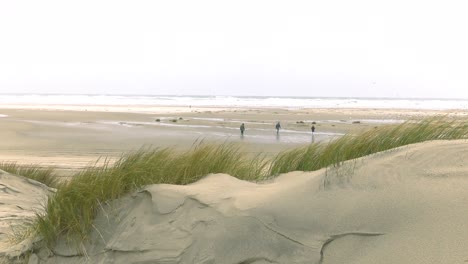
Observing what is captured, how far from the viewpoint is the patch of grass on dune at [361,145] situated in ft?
13.7

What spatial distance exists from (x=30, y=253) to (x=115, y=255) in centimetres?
82

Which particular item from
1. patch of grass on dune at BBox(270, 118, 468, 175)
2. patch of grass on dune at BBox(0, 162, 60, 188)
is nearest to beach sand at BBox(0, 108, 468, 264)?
patch of grass on dune at BBox(270, 118, 468, 175)

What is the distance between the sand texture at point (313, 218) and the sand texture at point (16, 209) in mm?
368

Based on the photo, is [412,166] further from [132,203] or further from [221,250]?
[132,203]

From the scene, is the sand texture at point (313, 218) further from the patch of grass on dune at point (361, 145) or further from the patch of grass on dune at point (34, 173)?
the patch of grass on dune at point (34, 173)

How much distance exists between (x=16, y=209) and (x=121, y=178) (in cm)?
268

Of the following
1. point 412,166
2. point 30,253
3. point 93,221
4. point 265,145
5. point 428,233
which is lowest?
point 265,145

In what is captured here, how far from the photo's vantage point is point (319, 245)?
2686 millimetres

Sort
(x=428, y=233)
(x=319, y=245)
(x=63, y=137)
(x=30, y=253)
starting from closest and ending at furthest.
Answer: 1. (x=428, y=233)
2. (x=319, y=245)
3. (x=30, y=253)
4. (x=63, y=137)

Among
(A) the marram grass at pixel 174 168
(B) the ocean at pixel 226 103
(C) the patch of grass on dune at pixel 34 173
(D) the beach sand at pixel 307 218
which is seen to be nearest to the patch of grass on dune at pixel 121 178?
(A) the marram grass at pixel 174 168

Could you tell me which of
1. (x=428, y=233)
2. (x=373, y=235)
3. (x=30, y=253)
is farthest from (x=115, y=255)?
(x=428, y=233)

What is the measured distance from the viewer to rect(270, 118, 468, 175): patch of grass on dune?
416cm

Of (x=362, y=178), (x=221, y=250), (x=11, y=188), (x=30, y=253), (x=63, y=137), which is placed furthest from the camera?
(x=63, y=137)

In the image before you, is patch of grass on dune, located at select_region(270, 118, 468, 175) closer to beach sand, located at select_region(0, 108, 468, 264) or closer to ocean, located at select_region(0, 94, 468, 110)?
beach sand, located at select_region(0, 108, 468, 264)
